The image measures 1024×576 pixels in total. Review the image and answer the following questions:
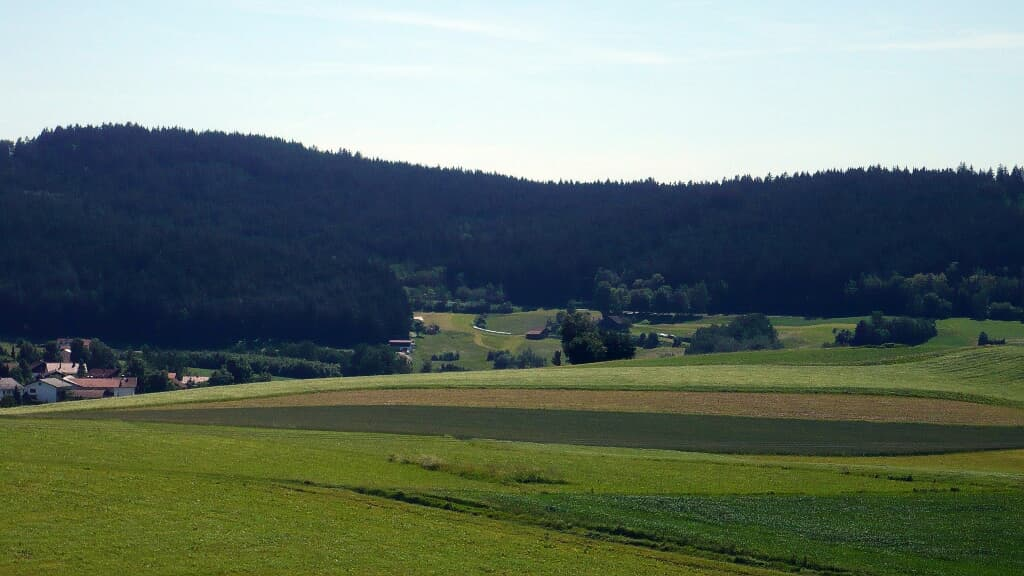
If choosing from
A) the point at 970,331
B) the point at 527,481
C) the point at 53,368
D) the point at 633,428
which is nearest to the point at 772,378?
the point at 633,428

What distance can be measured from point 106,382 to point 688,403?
8268cm

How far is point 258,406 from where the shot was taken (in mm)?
78000

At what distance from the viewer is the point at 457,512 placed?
43.9 meters

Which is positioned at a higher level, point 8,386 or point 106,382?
point 106,382

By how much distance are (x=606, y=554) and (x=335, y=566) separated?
902 centimetres

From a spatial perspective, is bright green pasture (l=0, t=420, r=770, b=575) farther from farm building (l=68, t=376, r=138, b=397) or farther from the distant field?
farm building (l=68, t=376, r=138, b=397)

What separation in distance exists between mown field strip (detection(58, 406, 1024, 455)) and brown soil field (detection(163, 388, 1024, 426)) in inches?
81.7

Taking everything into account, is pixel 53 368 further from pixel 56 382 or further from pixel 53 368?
pixel 56 382

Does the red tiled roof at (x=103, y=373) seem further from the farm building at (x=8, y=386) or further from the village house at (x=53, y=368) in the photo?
the farm building at (x=8, y=386)

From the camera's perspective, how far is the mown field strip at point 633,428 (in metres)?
63.4

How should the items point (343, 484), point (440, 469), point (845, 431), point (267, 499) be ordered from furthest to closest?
point (845, 431) < point (440, 469) < point (343, 484) < point (267, 499)

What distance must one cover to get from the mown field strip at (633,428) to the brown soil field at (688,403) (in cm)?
207

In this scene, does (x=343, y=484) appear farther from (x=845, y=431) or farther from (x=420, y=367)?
(x=420, y=367)

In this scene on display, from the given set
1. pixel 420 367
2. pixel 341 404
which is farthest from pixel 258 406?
pixel 420 367
